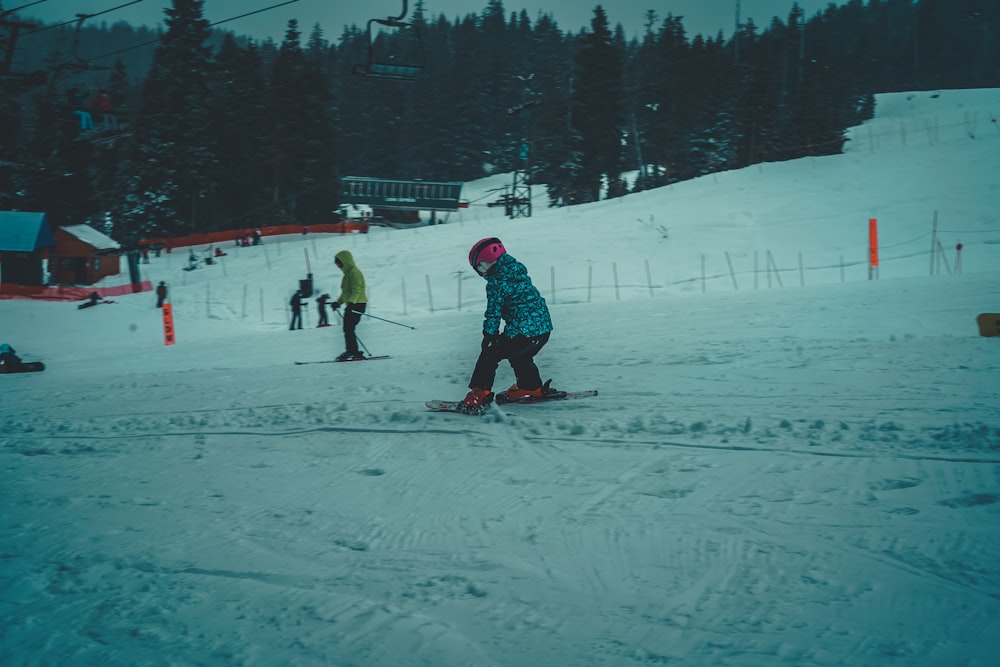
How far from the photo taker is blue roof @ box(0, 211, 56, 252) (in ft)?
104

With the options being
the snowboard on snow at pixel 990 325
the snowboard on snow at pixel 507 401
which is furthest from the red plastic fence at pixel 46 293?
the snowboard on snow at pixel 990 325

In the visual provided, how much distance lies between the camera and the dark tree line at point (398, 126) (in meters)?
51.6

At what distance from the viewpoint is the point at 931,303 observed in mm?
12742

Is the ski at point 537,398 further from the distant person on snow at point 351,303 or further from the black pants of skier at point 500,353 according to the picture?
the distant person on snow at point 351,303

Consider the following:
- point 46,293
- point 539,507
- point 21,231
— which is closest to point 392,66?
point 539,507

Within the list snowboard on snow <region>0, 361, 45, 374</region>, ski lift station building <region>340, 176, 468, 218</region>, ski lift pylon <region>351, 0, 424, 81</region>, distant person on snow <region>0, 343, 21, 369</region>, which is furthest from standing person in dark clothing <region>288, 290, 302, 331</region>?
ski lift station building <region>340, 176, 468, 218</region>

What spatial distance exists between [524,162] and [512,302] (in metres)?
70.5

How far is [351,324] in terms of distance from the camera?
465 inches

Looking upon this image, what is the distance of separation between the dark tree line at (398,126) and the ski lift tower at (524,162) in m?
0.59

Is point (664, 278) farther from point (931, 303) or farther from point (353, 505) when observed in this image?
point (353, 505)

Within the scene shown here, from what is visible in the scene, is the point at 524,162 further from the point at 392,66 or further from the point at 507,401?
the point at 507,401

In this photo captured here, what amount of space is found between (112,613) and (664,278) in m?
23.6

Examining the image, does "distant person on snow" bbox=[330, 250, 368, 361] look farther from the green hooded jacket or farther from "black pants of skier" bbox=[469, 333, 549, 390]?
"black pants of skier" bbox=[469, 333, 549, 390]

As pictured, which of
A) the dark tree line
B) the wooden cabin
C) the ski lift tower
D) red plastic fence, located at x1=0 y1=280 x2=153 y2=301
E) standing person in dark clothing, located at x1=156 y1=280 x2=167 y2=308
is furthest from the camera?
the dark tree line
